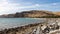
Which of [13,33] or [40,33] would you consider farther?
[13,33]

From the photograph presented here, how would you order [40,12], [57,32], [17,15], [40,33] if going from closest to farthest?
[57,32]
[40,33]
[17,15]
[40,12]

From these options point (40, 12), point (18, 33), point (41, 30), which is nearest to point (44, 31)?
point (41, 30)

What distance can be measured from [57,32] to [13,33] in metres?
5.65

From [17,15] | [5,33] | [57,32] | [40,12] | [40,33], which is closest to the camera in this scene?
[57,32]

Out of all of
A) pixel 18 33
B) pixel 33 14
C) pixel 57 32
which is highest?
pixel 57 32

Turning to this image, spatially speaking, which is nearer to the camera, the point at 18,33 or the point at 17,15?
the point at 18,33

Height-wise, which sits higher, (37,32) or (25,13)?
(37,32)

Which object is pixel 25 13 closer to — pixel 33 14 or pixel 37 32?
pixel 33 14

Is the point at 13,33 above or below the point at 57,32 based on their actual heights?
below

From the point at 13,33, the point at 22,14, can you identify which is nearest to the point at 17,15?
the point at 22,14

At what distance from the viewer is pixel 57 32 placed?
9867 millimetres

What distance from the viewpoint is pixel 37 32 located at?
11.1 meters

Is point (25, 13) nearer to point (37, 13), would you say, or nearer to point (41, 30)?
point (37, 13)

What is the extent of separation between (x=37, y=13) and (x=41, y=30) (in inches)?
3221
